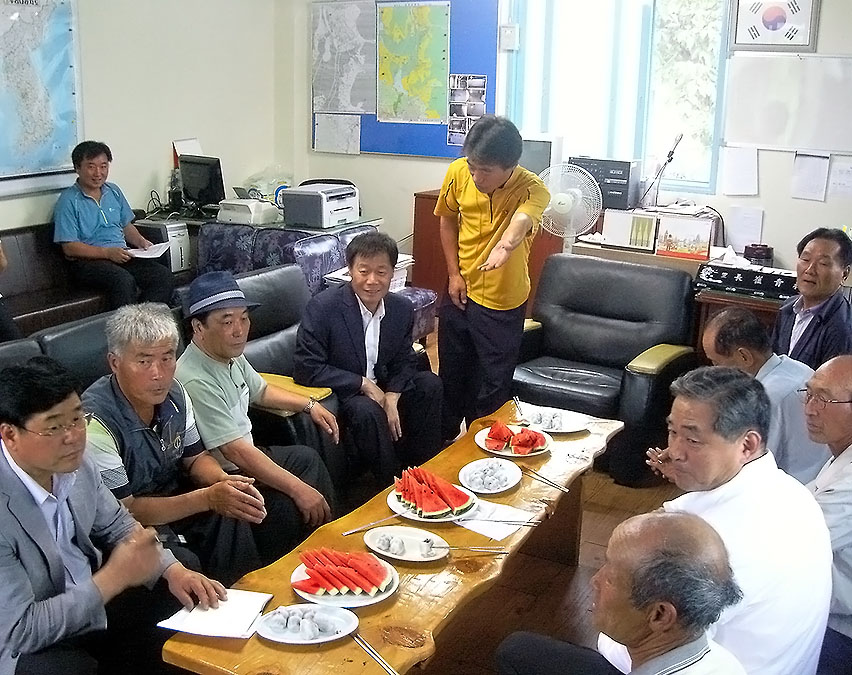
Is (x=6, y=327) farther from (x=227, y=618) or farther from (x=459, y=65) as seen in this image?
(x=459, y=65)

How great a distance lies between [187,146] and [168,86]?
1.29ft

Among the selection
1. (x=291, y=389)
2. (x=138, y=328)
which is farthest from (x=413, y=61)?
(x=138, y=328)

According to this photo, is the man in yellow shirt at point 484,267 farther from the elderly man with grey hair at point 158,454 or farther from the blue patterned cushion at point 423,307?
the blue patterned cushion at point 423,307

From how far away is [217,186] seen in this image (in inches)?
225

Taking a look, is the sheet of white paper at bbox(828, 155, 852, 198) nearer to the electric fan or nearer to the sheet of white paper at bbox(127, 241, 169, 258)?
the electric fan

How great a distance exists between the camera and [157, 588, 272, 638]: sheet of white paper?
6.01ft

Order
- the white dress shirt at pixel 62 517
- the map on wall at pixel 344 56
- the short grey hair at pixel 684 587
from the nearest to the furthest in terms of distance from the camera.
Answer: the short grey hair at pixel 684 587, the white dress shirt at pixel 62 517, the map on wall at pixel 344 56

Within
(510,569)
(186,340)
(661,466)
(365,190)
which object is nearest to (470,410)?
(510,569)

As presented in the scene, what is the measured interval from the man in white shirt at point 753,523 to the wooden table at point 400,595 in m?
0.36

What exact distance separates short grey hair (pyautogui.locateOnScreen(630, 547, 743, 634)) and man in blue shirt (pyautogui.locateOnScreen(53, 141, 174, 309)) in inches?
158

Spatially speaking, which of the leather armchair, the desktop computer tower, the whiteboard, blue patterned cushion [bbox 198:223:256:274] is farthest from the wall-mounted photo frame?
the desktop computer tower

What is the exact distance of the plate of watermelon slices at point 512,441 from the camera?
2816 millimetres

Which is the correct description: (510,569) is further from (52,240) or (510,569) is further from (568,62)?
(568,62)

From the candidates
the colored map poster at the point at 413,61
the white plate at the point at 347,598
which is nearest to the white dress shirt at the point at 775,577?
the white plate at the point at 347,598
